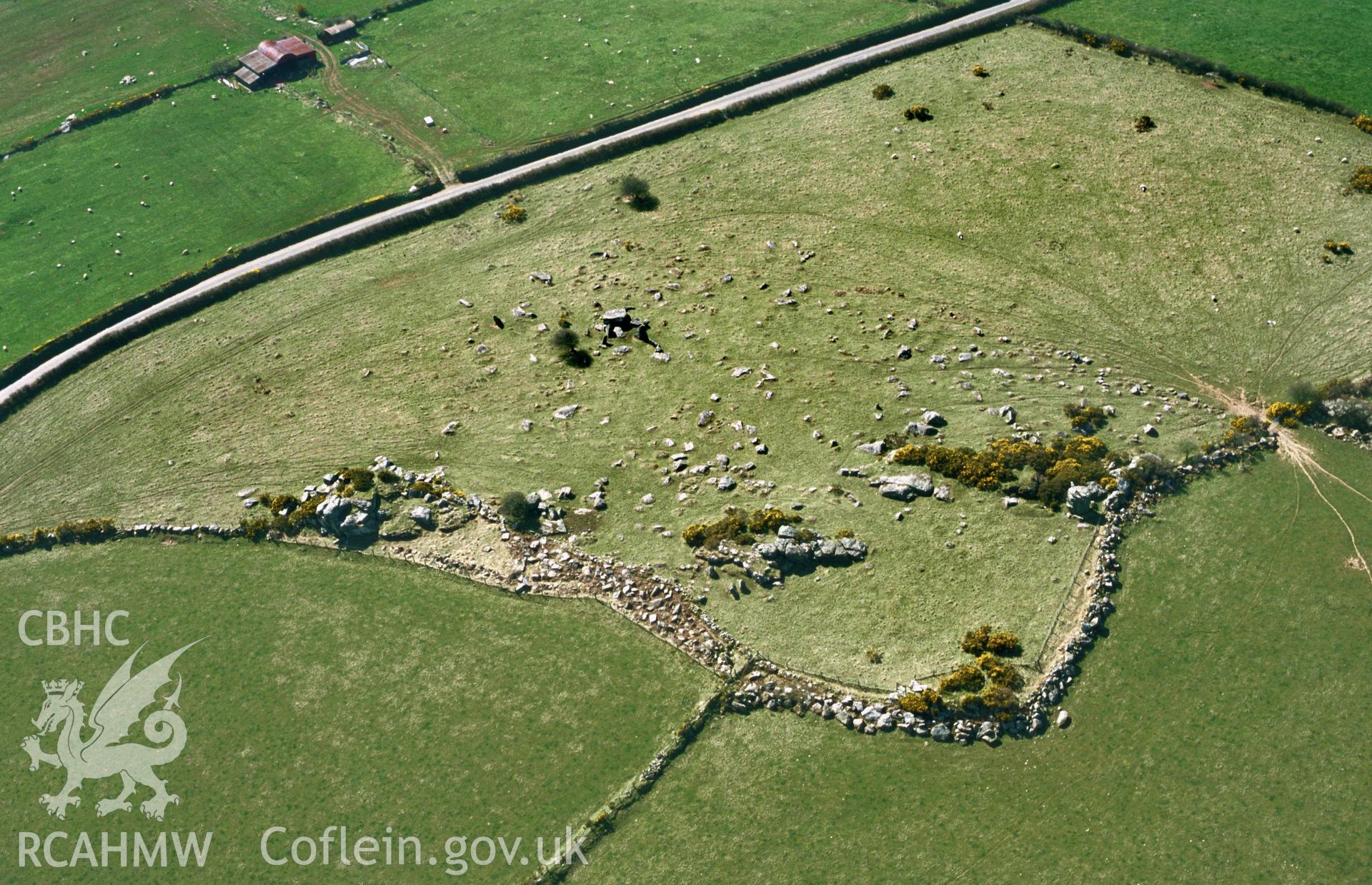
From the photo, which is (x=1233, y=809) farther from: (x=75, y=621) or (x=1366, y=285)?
(x=75, y=621)

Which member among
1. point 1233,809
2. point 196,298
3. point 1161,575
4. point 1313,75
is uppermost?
point 1313,75

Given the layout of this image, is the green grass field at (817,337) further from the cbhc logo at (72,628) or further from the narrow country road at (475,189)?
the cbhc logo at (72,628)

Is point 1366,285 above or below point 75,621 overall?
above

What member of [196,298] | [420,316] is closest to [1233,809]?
[420,316]

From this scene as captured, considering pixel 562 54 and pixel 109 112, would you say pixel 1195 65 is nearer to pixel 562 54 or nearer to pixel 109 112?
pixel 562 54

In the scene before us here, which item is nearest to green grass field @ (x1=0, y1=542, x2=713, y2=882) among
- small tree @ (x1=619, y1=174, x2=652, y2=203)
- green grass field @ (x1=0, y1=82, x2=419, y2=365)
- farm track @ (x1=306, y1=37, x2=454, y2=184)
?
green grass field @ (x1=0, y1=82, x2=419, y2=365)

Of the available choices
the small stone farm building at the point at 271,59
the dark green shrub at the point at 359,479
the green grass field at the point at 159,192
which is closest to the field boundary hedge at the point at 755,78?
the green grass field at the point at 159,192
